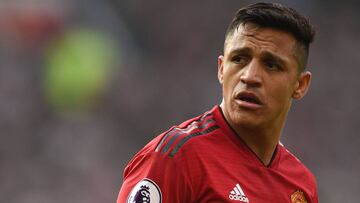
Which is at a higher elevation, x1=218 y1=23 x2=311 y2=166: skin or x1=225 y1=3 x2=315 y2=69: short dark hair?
x1=225 y1=3 x2=315 y2=69: short dark hair

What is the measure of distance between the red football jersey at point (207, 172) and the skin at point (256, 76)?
10 centimetres

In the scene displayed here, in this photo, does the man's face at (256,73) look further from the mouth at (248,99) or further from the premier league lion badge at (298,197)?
the premier league lion badge at (298,197)

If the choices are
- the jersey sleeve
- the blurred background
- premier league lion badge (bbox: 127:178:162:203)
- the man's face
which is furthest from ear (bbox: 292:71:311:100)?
the blurred background

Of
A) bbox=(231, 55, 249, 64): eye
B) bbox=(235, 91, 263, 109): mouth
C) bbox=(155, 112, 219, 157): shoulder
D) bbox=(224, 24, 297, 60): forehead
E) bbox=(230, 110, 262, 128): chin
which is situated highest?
bbox=(224, 24, 297, 60): forehead

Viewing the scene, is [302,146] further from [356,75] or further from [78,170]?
[78,170]

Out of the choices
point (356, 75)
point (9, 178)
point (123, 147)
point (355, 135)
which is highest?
point (356, 75)

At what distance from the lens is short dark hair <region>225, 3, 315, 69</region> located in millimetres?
2936

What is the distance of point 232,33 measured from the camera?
300cm

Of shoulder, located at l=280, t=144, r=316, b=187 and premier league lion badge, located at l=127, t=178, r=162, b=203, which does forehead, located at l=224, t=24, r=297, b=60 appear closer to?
shoulder, located at l=280, t=144, r=316, b=187

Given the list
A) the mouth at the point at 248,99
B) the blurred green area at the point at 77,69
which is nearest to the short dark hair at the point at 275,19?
the mouth at the point at 248,99

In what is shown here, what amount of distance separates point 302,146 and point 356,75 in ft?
5.59

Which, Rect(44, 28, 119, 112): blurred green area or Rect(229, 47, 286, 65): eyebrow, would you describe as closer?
Rect(229, 47, 286, 65): eyebrow

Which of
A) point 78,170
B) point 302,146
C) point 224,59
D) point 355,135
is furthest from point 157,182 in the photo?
point 355,135

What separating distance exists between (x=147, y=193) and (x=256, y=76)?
2.24 ft
